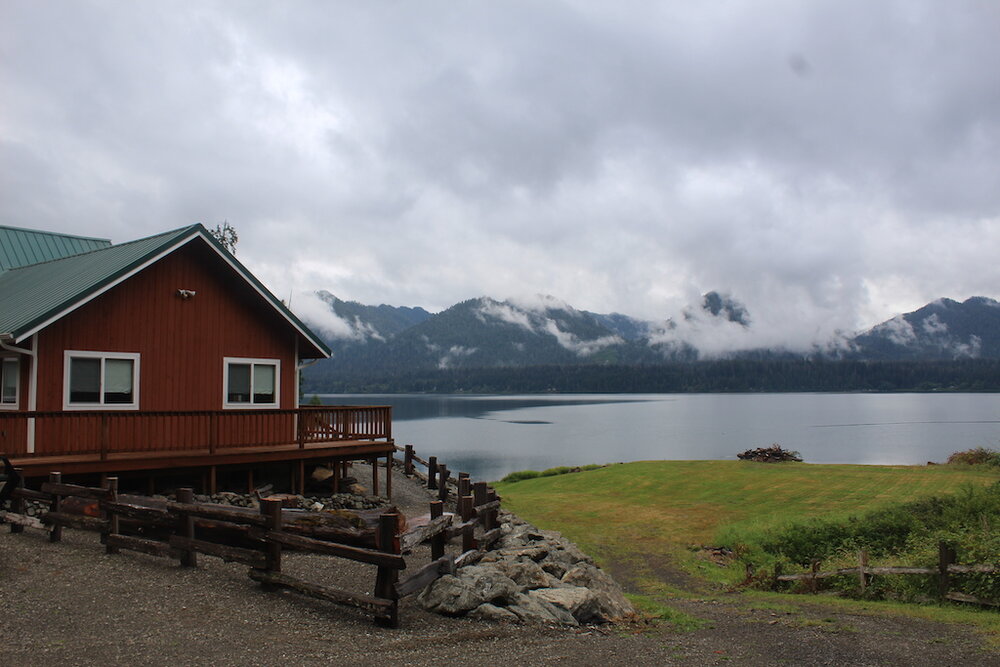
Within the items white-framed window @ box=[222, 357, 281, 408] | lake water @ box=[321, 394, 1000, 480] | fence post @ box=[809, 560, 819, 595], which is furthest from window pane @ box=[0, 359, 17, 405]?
lake water @ box=[321, 394, 1000, 480]

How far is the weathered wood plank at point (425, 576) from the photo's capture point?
1015 centimetres

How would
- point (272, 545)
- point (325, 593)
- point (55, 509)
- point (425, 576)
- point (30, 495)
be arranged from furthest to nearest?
point (30, 495) → point (55, 509) → point (272, 545) → point (425, 576) → point (325, 593)

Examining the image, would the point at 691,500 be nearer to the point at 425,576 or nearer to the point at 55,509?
the point at 425,576

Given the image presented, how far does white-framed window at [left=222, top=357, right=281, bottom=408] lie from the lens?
2234 cm

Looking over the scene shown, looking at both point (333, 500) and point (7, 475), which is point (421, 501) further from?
point (7, 475)

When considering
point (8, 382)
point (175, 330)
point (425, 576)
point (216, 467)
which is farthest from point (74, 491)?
point (175, 330)

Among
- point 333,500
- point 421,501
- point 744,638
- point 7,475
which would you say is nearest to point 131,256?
point 7,475

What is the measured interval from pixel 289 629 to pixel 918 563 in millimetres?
12296

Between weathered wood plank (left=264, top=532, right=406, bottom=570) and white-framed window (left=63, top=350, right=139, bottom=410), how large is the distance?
11.0m

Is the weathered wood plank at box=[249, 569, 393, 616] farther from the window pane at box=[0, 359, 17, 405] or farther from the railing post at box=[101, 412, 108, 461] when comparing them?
the window pane at box=[0, 359, 17, 405]

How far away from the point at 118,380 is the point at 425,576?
13002 mm

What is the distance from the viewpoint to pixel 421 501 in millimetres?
27047

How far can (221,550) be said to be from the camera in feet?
37.5

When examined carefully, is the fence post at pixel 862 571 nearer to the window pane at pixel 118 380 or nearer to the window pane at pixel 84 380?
the window pane at pixel 118 380
